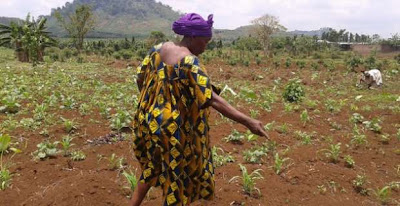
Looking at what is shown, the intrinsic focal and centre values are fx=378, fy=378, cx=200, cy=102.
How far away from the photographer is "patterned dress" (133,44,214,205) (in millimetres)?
2199

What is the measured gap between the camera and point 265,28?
2661 centimetres

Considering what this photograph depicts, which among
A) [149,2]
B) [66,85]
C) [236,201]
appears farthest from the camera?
[149,2]

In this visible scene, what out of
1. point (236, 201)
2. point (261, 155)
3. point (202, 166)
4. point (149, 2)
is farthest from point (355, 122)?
point (149, 2)

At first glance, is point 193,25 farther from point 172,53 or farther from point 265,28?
point 265,28

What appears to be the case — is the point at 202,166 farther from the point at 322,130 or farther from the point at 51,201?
the point at 322,130

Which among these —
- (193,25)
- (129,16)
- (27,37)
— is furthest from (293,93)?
(129,16)

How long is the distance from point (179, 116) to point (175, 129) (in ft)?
0.27

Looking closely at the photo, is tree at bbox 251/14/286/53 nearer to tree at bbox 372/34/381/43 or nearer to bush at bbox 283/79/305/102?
tree at bbox 372/34/381/43

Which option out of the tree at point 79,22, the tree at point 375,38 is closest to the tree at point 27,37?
the tree at point 79,22

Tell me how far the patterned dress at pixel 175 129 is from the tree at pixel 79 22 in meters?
23.9

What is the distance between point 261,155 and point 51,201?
2286 millimetres

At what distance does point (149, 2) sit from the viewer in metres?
157

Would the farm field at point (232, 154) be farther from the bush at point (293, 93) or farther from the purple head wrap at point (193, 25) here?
the purple head wrap at point (193, 25)

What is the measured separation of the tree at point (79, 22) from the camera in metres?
24.6
